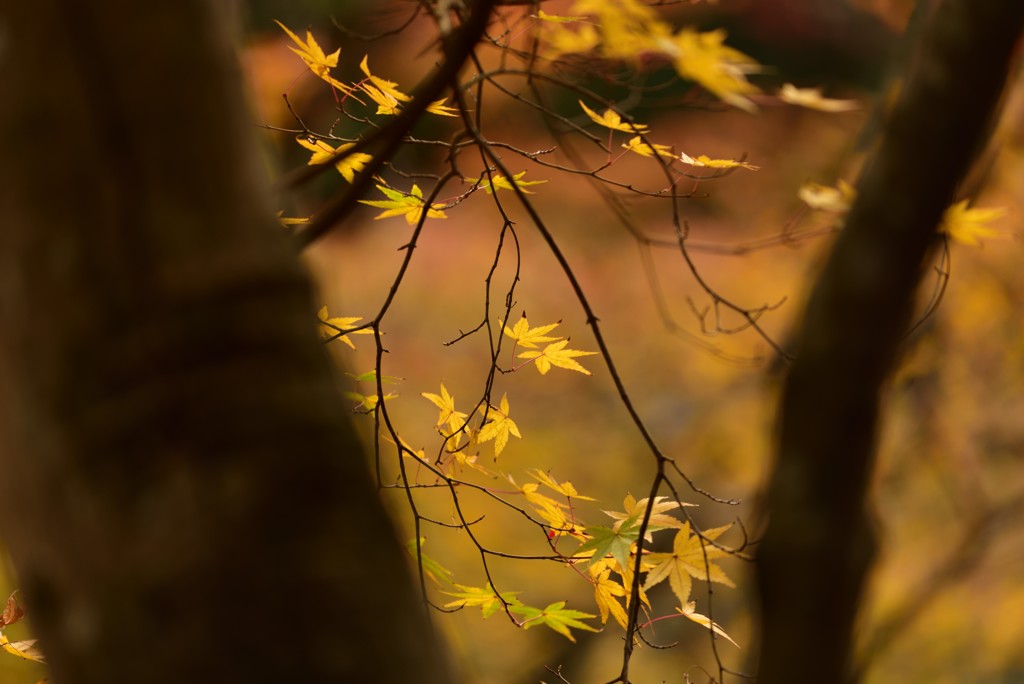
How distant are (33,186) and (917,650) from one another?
5755 mm

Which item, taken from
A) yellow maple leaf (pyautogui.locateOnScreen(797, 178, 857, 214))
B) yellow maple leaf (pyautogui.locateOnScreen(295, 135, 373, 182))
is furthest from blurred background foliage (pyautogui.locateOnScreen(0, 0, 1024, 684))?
yellow maple leaf (pyautogui.locateOnScreen(295, 135, 373, 182))

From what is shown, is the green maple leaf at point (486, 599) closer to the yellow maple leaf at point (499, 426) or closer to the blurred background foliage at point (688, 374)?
the yellow maple leaf at point (499, 426)

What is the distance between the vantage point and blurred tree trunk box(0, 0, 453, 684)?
44 cm

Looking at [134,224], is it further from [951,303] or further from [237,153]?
[951,303]

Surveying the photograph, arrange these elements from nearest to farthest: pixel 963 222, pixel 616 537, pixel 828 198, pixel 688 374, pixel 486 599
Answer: pixel 616 537 < pixel 486 599 < pixel 963 222 < pixel 828 198 < pixel 688 374

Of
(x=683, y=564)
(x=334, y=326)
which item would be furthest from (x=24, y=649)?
(x=683, y=564)

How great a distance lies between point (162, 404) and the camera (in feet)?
1.48

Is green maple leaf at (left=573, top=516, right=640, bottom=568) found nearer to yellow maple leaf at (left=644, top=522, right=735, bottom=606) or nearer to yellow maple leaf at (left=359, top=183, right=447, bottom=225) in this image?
yellow maple leaf at (left=644, top=522, right=735, bottom=606)

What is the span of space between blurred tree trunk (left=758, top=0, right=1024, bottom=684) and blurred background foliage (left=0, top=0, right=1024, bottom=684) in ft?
8.57

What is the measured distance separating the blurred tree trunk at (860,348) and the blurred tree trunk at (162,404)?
0.35m

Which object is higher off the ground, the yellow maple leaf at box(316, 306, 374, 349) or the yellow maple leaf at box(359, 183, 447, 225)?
the yellow maple leaf at box(359, 183, 447, 225)

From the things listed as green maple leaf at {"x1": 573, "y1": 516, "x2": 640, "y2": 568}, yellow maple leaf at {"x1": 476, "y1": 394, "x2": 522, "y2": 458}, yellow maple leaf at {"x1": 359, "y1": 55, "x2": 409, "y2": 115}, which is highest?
yellow maple leaf at {"x1": 359, "y1": 55, "x2": 409, "y2": 115}

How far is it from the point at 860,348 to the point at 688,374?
4532mm

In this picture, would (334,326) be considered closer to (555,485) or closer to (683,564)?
(555,485)
